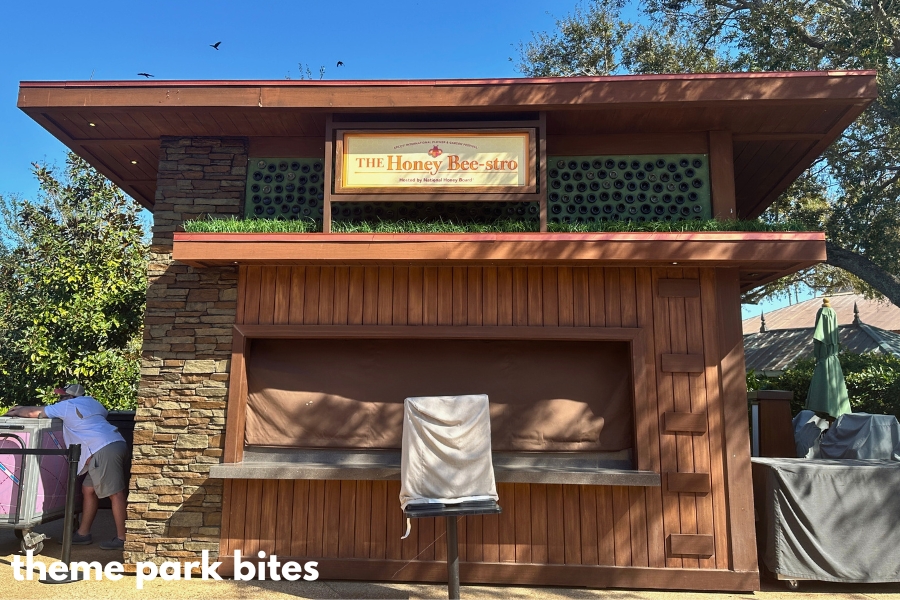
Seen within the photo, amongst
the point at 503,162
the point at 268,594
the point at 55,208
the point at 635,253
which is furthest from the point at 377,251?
the point at 55,208

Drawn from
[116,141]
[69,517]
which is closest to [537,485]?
[69,517]

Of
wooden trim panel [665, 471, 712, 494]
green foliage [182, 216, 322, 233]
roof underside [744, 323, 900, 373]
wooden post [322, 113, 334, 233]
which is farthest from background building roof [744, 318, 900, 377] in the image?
green foliage [182, 216, 322, 233]

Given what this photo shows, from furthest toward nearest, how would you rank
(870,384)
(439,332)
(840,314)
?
(840,314)
(870,384)
(439,332)

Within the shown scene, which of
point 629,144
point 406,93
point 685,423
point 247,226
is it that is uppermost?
point 406,93

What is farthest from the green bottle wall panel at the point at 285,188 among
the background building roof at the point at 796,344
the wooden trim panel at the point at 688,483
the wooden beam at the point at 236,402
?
the background building roof at the point at 796,344

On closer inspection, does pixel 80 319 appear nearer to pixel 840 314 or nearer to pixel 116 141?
pixel 116 141

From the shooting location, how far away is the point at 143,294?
10188 millimetres

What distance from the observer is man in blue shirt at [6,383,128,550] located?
6.63 m

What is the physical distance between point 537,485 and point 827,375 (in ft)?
13.4

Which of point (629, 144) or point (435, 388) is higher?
point (629, 144)

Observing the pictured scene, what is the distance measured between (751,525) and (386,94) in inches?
212

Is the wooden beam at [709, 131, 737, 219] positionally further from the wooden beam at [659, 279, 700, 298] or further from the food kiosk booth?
the wooden beam at [659, 279, 700, 298]

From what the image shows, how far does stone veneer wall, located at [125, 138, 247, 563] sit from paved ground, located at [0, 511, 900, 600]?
480 millimetres

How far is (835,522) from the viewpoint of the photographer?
5836 mm
